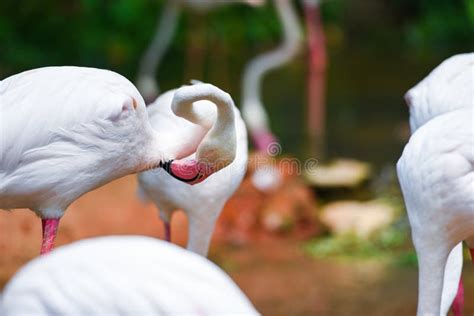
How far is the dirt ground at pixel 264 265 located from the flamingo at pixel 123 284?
2.78 meters

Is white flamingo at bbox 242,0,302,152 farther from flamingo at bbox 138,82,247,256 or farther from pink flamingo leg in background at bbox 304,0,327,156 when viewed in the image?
flamingo at bbox 138,82,247,256

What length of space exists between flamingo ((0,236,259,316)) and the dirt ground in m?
2.78

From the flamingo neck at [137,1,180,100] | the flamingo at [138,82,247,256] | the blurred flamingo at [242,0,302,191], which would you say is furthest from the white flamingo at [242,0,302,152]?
the flamingo at [138,82,247,256]

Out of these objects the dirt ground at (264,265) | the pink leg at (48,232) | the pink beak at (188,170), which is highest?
the pink beak at (188,170)

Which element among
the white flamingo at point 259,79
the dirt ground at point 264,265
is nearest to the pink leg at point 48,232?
the dirt ground at point 264,265

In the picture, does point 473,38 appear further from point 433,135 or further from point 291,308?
point 433,135

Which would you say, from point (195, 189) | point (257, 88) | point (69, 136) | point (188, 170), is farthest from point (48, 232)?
point (257, 88)

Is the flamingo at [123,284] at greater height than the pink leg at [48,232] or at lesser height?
greater

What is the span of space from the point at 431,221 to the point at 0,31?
713cm

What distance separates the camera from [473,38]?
10.1 meters

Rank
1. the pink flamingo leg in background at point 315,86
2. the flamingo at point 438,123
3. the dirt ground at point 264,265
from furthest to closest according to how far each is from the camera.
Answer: the pink flamingo leg in background at point 315,86
the dirt ground at point 264,265
the flamingo at point 438,123

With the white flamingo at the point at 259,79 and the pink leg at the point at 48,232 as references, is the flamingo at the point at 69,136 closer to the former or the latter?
the pink leg at the point at 48,232

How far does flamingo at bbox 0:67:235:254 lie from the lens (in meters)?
3.12

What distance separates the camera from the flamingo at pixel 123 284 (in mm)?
1973
